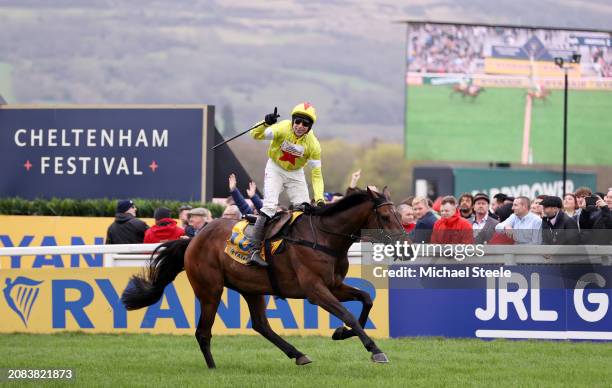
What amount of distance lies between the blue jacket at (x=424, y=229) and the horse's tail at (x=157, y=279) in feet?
8.35

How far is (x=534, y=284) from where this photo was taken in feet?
34.7

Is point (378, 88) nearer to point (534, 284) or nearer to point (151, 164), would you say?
point (151, 164)

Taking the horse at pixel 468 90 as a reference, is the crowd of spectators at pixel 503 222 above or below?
below

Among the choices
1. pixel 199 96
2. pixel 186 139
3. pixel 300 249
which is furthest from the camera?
pixel 199 96

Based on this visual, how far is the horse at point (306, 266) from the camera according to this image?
28.0 ft

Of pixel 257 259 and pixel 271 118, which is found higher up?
pixel 271 118

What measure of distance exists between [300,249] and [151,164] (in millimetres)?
9322

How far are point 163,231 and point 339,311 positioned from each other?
404cm

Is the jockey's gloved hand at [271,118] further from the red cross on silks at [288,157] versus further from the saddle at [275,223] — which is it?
the saddle at [275,223]

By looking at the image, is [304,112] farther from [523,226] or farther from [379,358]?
[523,226]

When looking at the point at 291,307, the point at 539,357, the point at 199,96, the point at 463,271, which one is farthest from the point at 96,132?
the point at 199,96

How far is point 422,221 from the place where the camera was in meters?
11.1

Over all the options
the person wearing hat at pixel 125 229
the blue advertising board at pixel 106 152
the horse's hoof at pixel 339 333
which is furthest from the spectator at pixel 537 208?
the blue advertising board at pixel 106 152

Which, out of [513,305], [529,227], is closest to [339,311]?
[513,305]
